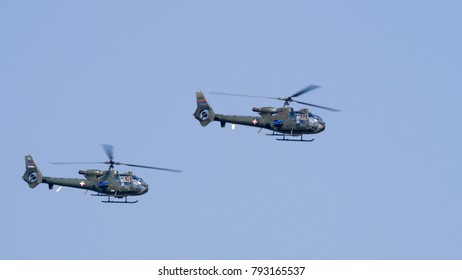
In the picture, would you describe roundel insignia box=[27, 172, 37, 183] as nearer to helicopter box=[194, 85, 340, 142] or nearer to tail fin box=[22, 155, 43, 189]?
tail fin box=[22, 155, 43, 189]

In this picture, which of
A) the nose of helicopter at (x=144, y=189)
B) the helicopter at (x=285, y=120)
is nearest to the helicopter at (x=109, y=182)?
the nose of helicopter at (x=144, y=189)

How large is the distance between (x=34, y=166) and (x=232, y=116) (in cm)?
1078

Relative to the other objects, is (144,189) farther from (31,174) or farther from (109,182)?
(31,174)

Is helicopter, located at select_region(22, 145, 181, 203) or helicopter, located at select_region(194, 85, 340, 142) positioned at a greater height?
helicopter, located at select_region(194, 85, 340, 142)

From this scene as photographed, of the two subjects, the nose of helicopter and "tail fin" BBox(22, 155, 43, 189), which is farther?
"tail fin" BBox(22, 155, 43, 189)

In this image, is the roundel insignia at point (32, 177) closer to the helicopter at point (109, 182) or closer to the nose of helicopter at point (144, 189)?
the helicopter at point (109, 182)

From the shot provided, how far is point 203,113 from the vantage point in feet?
247

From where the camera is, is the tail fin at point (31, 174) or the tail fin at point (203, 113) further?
the tail fin at point (31, 174)

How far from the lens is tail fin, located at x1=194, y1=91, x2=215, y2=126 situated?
75062 millimetres

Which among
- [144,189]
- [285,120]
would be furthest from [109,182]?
[285,120]

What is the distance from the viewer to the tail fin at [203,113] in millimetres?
75062

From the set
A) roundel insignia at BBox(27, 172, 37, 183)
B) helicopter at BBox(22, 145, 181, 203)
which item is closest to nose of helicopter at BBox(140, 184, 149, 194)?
helicopter at BBox(22, 145, 181, 203)
